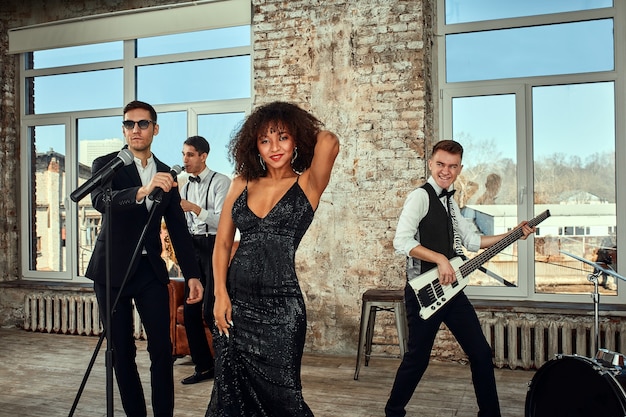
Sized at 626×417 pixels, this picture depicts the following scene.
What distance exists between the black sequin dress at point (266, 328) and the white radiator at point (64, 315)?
4329mm

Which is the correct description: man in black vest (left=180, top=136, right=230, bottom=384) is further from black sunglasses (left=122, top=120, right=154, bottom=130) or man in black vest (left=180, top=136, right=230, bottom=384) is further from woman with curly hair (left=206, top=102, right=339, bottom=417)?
woman with curly hair (left=206, top=102, right=339, bottom=417)

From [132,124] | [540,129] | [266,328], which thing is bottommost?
[266,328]

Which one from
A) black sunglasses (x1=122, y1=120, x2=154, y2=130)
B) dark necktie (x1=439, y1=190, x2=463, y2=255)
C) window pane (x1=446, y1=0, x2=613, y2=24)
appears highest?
window pane (x1=446, y1=0, x2=613, y2=24)

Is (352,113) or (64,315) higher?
(352,113)

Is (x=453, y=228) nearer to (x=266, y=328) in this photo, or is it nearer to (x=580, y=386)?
(x=580, y=386)

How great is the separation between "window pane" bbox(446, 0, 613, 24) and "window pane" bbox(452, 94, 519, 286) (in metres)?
0.70

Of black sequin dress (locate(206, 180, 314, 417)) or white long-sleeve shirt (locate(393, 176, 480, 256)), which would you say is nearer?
black sequin dress (locate(206, 180, 314, 417))

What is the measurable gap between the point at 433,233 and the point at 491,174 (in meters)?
2.28

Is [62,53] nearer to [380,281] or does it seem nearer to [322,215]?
[322,215]

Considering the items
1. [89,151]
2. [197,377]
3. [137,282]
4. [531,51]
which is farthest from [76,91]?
[531,51]

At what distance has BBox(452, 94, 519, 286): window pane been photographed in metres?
5.50

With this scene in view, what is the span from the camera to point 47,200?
7242 millimetres

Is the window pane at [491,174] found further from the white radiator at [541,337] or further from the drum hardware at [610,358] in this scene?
the drum hardware at [610,358]

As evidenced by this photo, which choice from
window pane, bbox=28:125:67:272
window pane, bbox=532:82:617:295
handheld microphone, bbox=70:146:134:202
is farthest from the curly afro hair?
window pane, bbox=28:125:67:272
